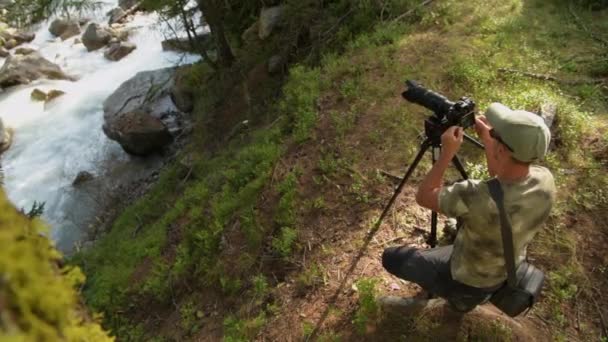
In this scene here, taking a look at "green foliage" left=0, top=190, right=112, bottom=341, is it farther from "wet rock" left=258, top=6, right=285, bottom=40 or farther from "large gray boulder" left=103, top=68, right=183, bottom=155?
"large gray boulder" left=103, top=68, right=183, bottom=155

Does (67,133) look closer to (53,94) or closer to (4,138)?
(4,138)

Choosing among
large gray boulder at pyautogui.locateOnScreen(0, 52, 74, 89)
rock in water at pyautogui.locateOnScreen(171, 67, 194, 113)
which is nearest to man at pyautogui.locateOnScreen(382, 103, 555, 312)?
rock in water at pyautogui.locateOnScreen(171, 67, 194, 113)

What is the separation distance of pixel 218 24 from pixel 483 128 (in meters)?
8.19

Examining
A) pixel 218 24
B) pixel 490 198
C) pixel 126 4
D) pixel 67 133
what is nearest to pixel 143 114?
pixel 67 133

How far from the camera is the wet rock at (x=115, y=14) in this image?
58.2 feet

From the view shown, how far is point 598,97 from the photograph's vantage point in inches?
220

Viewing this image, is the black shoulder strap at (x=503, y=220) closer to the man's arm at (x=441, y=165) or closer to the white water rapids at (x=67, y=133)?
the man's arm at (x=441, y=165)

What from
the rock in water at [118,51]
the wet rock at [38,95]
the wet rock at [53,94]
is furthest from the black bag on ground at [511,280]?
the rock in water at [118,51]

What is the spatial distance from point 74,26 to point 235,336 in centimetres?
1735

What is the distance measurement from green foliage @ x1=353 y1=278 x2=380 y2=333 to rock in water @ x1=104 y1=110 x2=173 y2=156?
330 inches

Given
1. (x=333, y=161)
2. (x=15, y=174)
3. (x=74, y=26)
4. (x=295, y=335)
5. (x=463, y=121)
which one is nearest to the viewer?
(x=463, y=121)

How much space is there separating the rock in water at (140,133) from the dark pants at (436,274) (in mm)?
8745

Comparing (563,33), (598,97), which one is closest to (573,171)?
(598,97)

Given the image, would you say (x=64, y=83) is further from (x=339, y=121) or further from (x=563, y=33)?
(x=563, y=33)
